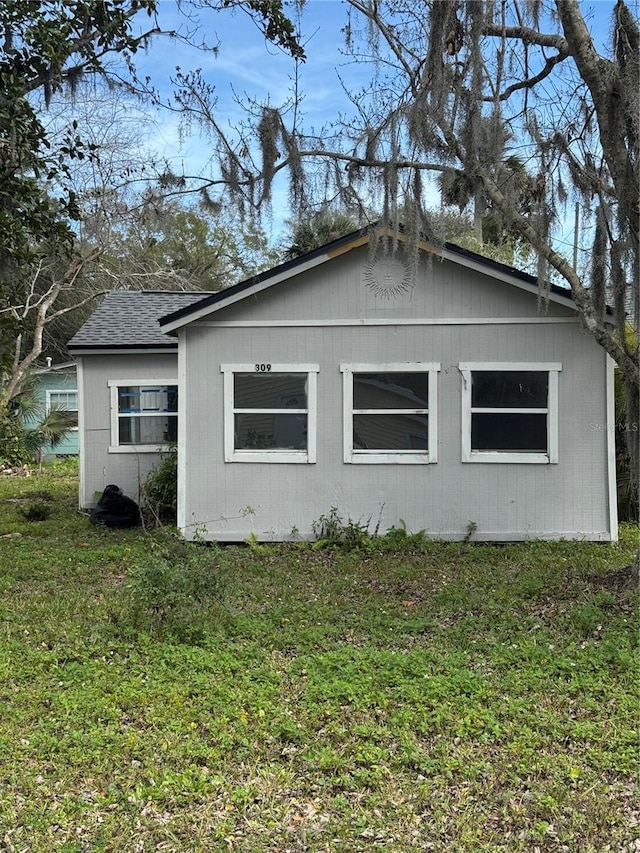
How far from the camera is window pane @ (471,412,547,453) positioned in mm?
8094

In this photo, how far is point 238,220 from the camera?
23.0 feet

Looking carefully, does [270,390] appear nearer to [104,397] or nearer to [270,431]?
[270,431]

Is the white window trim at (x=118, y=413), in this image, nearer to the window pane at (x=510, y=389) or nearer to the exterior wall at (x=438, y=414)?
the exterior wall at (x=438, y=414)

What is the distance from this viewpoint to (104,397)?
10.8 metres

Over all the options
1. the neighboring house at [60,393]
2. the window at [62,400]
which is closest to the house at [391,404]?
the neighboring house at [60,393]

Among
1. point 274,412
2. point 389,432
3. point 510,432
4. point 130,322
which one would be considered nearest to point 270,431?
point 274,412

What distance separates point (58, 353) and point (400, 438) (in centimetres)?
1822

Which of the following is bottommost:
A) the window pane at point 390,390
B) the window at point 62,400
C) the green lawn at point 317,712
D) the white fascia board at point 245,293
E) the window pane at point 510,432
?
the green lawn at point 317,712

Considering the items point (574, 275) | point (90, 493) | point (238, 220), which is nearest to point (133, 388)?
point (90, 493)

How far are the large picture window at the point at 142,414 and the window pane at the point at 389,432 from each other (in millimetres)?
3776

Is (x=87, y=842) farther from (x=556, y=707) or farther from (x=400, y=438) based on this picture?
(x=400, y=438)

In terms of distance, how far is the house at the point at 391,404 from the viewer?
26.4 ft

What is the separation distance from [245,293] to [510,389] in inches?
137

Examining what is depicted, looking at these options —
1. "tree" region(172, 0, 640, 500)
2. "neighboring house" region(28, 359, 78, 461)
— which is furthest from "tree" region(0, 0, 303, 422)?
"neighboring house" region(28, 359, 78, 461)
